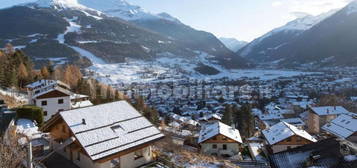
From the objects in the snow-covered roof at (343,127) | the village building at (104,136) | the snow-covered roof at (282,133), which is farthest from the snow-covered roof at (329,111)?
the village building at (104,136)

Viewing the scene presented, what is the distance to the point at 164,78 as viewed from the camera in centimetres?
17325

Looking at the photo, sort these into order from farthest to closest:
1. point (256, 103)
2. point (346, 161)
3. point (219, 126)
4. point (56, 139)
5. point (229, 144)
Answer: point (256, 103), point (219, 126), point (229, 144), point (346, 161), point (56, 139)

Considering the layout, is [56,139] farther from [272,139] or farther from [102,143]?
[272,139]

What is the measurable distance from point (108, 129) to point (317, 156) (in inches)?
599

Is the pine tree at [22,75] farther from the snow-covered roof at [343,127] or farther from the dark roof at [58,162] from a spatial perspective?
the snow-covered roof at [343,127]

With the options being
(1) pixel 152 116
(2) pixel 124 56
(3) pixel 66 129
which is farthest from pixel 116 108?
(2) pixel 124 56

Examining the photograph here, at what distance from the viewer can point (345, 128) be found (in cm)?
3978

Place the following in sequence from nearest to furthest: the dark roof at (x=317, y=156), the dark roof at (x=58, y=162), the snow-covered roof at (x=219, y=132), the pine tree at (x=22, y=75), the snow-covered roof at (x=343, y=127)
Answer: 1. the dark roof at (x=58, y=162)
2. the dark roof at (x=317, y=156)
3. the snow-covered roof at (x=219, y=132)
4. the snow-covered roof at (x=343, y=127)
5. the pine tree at (x=22, y=75)

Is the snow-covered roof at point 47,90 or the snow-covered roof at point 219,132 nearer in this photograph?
the snow-covered roof at point 47,90

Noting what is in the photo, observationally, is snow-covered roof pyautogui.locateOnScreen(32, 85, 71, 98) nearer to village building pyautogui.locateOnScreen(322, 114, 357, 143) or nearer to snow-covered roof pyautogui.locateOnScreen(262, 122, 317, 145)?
snow-covered roof pyautogui.locateOnScreen(262, 122, 317, 145)

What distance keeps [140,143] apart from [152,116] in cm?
3584

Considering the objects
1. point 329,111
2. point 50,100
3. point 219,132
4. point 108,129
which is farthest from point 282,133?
point 329,111

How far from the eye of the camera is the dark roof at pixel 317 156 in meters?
19.8

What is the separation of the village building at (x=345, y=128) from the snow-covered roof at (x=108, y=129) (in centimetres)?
3117
